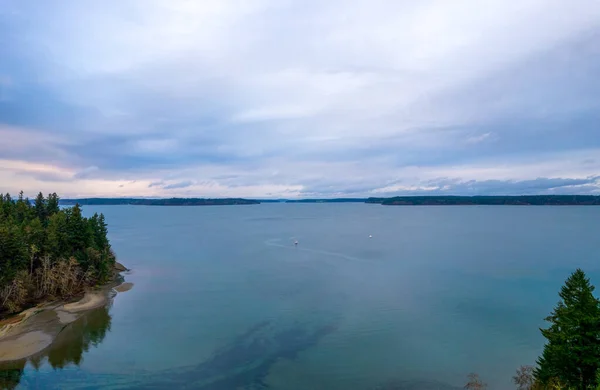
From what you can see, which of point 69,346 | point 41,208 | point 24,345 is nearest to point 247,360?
point 69,346

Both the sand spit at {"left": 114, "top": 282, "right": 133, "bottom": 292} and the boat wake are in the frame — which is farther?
the boat wake

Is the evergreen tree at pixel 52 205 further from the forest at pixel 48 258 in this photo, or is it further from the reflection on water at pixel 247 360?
the reflection on water at pixel 247 360

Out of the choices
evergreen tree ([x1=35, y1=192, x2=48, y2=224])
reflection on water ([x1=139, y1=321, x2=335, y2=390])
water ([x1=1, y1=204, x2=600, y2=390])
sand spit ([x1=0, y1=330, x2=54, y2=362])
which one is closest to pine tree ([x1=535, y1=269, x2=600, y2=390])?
water ([x1=1, y1=204, x2=600, y2=390])

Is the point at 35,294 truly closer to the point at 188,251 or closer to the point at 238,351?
the point at 238,351

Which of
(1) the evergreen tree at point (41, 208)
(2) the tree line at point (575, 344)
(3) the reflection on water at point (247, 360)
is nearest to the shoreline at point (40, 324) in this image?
(3) the reflection on water at point (247, 360)

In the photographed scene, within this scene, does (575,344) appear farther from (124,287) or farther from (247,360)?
(124,287)

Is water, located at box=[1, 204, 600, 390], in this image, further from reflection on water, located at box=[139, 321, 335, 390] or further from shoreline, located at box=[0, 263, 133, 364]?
shoreline, located at box=[0, 263, 133, 364]

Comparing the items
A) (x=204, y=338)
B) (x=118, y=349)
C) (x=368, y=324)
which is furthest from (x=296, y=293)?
(x=118, y=349)

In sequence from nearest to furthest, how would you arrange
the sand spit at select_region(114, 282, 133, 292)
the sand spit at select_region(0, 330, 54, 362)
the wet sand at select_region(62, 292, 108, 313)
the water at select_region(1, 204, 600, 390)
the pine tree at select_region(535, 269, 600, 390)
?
the pine tree at select_region(535, 269, 600, 390), the water at select_region(1, 204, 600, 390), the sand spit at select_region(0, 330, 54, 362), the wet sand at select_region(62, 292, 108, 313), the sand spit at select_region(114, 282, 133, 292)
